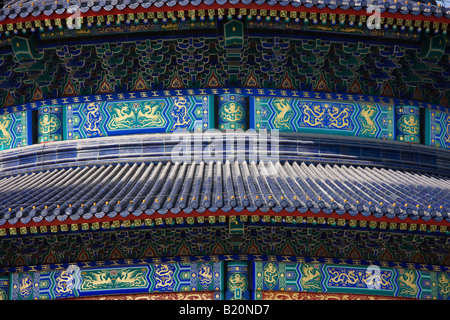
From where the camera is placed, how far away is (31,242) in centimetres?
1193

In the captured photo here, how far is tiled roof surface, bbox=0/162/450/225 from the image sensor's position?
10.5 m

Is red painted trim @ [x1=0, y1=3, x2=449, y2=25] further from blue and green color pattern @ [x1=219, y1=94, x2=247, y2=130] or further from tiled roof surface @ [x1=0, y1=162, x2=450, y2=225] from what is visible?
tiled roof surface @ [x1=0, y1=162, x2=450, y2=225]

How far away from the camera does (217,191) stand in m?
11.2

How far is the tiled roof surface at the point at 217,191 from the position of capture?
1048 centimetres

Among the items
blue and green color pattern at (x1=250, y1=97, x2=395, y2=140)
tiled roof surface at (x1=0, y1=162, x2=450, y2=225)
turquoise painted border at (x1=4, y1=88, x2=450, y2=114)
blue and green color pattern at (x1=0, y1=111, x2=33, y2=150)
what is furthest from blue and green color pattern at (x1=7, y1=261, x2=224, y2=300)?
turquoise painted border at (x1=4, y1=88, x2=450, y2=114)

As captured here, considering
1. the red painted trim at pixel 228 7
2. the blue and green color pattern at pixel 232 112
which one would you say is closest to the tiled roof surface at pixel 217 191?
the blue and green color pattern at pixel 232 112

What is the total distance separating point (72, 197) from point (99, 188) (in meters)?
0.73

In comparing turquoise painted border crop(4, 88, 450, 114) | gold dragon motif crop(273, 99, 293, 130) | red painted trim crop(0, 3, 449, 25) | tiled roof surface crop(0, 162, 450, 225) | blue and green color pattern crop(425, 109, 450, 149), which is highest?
red painted trim crop(0, 3, 449, 25)

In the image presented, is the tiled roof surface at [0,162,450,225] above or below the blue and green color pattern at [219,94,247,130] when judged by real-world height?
below

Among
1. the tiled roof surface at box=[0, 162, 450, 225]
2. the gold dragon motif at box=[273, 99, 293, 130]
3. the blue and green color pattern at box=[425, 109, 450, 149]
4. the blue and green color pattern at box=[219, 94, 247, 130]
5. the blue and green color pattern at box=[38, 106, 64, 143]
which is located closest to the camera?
the tiled roof surface at box=[0, 162, 450, 225]

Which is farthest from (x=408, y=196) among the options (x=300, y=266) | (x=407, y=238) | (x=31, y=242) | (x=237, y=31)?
(x=31, y=242)

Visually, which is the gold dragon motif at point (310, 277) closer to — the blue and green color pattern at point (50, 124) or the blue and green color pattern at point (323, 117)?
the blue and green color pattern at point (323, 117)

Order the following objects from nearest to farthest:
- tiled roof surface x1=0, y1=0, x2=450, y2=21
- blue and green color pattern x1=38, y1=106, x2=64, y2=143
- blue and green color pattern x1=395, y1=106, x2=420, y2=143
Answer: tiled roof surface x1=0, y1=0, x2=450, y2=21, blue and green color pattern x1=38, y1=106, x2=64, y2=143, blue and green color pattern x1=395, y1=106, x2=420, y2=143

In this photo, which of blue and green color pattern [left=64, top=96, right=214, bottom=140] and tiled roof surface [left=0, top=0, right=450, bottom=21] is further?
blue and green color pattern [left=64, top=96, right=214, bottom=140]
